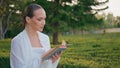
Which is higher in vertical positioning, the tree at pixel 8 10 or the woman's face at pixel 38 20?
the woman's face at pixel 38 20

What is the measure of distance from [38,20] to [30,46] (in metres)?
0.28

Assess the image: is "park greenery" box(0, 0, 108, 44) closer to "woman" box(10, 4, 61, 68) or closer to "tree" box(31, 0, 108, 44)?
"tree" box(31, 0, 108, 44)

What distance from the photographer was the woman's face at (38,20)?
378 centimetres

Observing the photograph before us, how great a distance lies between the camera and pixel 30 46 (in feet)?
12.7

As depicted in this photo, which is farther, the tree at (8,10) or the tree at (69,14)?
the tree at (8,10)

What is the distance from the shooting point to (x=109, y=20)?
2761 inches

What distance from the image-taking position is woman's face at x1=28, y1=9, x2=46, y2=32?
3.78m

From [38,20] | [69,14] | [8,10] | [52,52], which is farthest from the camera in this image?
[8,10]

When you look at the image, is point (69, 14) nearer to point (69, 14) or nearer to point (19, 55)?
point (69, 14)

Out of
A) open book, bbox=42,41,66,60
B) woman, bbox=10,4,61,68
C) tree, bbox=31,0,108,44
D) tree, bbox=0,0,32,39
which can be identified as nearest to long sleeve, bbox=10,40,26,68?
woman, bbox=10,4,61,68

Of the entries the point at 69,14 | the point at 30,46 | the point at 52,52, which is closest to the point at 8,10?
the point at 69,14

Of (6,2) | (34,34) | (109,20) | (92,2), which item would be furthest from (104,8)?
(109,20)

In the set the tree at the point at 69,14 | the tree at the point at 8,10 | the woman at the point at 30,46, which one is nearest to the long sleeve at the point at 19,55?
the woman at the point at 30,46

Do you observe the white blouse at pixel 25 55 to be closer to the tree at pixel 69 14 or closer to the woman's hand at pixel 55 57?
the woman's hand at pixel 55 57
